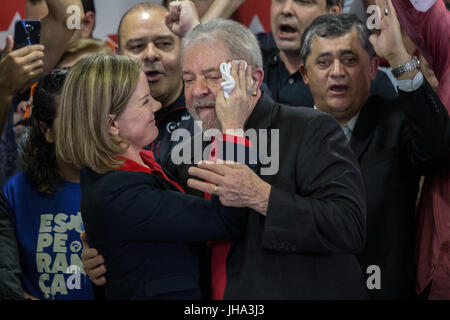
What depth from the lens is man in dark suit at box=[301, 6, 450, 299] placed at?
196 cm

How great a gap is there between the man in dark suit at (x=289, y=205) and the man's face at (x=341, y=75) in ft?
1.90

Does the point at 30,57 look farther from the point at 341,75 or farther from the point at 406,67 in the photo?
the point at 406,67

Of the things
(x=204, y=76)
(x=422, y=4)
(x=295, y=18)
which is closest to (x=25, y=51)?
(x=204, y=76)

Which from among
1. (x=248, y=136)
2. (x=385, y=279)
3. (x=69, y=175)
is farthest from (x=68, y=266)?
(x=385, y=279)

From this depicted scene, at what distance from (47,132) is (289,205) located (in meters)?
1.06

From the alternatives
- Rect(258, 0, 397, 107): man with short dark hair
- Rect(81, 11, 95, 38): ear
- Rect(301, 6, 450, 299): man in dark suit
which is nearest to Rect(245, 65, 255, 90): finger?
Rect(301, 6, 450, 299): man in dark suit

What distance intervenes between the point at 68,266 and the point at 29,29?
903mm

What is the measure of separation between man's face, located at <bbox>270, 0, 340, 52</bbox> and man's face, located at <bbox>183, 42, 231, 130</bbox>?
1040 millimetres

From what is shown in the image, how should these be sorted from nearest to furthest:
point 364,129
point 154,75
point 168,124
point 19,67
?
point 364,129, point 19,67, point 168,124, point 154,75

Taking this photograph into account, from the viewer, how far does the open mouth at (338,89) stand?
2336mm

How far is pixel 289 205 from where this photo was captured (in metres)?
1.57

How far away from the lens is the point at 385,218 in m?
2.05

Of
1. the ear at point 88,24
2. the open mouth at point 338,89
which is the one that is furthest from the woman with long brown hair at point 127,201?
the ear at point 88,24

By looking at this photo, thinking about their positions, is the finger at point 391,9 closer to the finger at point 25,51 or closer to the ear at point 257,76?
the ear at point 257,76
